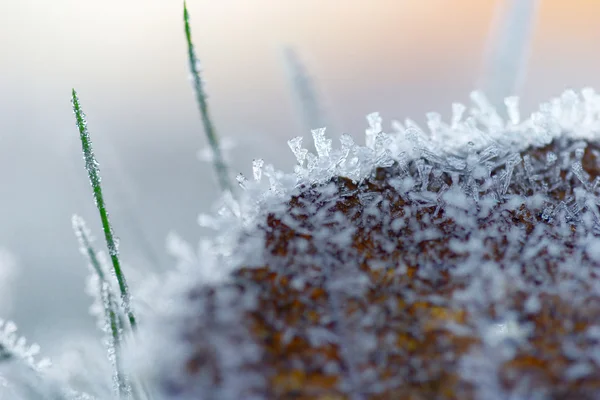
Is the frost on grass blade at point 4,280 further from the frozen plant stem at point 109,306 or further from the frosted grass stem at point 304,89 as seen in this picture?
the frosted grass stem at point 304,89

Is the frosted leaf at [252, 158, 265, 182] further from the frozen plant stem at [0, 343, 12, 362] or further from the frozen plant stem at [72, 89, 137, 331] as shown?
the frozen plant stem at [0, 343, 12, 362]

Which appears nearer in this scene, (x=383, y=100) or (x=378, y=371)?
(x=378, y=371)

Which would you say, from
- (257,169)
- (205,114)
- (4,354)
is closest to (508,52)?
(205,114)

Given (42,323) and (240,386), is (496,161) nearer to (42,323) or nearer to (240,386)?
→ (240,386)

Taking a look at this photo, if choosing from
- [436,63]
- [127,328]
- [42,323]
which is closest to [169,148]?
[42,323]

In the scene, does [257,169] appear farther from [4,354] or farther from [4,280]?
[4,280]

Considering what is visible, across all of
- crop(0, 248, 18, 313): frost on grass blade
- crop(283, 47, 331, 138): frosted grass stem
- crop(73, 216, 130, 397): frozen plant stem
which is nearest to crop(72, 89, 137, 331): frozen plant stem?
crop(73, 216, 130, 397): frozen plant stem
